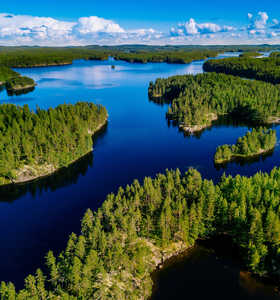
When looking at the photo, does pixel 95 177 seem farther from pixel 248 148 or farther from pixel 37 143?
pixel 248 148

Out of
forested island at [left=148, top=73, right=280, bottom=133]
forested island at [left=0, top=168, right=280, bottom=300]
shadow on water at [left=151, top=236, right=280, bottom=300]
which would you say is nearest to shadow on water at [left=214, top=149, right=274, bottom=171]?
forested island at [left=0, top=168, right=280, bottom=300]

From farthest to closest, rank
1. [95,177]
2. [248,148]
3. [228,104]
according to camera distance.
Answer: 1. [228,104]
2. [248,148]
3. [95,177]

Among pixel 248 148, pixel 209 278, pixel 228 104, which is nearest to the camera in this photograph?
pixel 209 278

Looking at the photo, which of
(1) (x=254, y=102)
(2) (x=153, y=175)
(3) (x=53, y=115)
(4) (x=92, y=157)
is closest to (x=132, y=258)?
(2) (x=153, y=175)

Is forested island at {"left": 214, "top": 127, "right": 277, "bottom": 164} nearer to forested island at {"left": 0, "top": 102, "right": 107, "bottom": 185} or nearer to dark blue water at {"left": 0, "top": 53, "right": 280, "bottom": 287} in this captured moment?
dark blue water at {"left": 0, "top": 53, "right": 280, "bottom": 287}

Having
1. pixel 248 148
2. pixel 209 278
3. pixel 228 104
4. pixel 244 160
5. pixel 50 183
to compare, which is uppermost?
pixel 228 104

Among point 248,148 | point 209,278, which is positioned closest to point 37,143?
point 209,278

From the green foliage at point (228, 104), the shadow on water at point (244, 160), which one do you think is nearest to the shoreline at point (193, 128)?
the green foliage at point (228, 104)

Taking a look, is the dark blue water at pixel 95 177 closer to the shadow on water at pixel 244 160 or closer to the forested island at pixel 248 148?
the shadow on water at pixel 244 160
